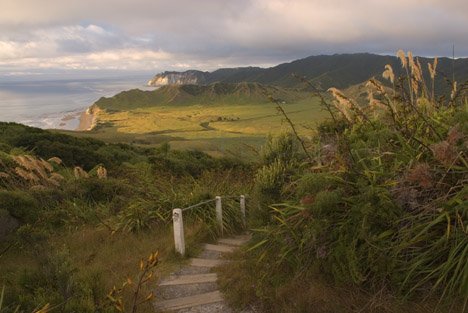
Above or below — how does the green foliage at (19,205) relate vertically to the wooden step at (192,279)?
above

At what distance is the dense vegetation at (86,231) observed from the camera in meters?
4.62

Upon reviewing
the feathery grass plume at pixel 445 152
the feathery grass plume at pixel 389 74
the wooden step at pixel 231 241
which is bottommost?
the wooden step at pixel 231 241

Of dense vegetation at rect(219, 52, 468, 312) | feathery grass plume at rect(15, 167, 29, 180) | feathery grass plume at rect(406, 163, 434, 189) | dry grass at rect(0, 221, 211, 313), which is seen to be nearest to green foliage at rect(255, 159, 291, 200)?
dense vegetation at rect(219, 52, 468, 312)

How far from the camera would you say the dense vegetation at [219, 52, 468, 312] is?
4207mm

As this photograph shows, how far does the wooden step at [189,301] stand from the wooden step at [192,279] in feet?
1.59

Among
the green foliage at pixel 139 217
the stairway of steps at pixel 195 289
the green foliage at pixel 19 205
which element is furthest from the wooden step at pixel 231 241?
the green foliage at pixel 19 205

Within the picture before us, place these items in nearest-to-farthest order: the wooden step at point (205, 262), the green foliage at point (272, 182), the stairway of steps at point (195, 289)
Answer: the stairway of steps at point (195, 289)
the wooden step at point (205, 262)
the green foliage at point (272, 182)

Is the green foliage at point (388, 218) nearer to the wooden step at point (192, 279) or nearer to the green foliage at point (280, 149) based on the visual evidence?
the wooden step at point (192, 279)

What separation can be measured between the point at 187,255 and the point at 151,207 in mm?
2278

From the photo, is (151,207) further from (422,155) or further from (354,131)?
(422,155)

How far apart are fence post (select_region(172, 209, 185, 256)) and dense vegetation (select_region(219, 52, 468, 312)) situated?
155cm

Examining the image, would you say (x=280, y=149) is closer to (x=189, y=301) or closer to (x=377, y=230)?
(x=189, y=301)

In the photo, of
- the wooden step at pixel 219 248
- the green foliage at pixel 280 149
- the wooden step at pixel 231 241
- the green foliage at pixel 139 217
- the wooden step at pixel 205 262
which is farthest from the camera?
the green foliage at pixel 139 217

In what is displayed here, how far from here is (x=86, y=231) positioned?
352 inches
